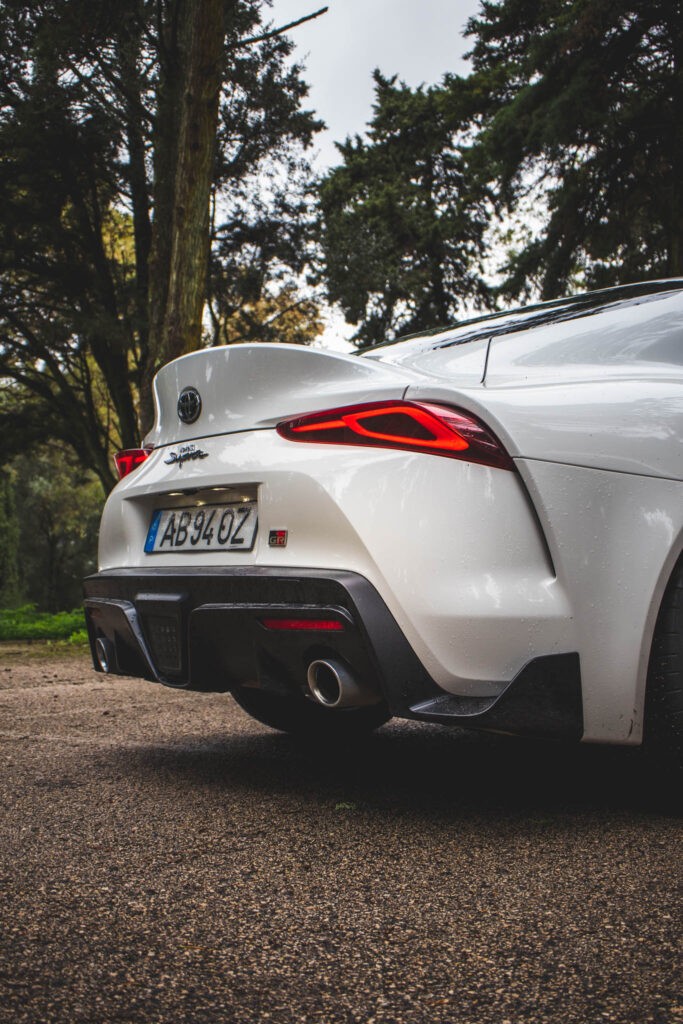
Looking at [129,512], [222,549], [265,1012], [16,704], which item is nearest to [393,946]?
[265,1012]

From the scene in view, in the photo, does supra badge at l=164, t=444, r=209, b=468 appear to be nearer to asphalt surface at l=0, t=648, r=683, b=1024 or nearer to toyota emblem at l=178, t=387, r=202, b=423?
toyota emblem at l=178, t=387, r=202, b=423

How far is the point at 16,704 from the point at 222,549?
276cm

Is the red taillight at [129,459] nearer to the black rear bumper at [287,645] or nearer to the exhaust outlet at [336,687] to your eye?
the black rear bumper at [287,645]

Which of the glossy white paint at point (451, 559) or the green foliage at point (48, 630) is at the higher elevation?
the glossy white paint at point (451, 559)

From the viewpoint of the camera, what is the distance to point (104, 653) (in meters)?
3.25

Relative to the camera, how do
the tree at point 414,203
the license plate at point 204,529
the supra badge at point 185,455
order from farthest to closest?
the tree at point 414,203
the supra badge at point 185,455
the license plate at point 204,529

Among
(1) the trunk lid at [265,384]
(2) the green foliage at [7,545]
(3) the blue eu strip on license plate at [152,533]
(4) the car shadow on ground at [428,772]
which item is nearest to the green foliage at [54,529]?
(2) the green foliage at [7,545]

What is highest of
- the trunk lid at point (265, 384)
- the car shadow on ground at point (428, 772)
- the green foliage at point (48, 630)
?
the trunk lid at point (265, 384)

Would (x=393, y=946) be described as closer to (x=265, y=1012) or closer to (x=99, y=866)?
(x=265, y=1012)

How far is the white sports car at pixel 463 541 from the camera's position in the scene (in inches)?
90.2

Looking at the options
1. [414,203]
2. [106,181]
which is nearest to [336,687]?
[106,181]

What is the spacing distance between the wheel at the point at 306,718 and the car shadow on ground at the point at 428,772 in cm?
6

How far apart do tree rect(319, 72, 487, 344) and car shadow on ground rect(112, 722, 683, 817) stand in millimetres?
19507

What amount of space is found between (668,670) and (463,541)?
2.10 feet
